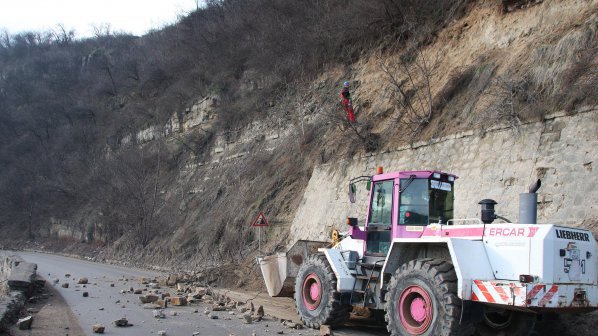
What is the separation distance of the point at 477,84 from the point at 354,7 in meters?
9.94

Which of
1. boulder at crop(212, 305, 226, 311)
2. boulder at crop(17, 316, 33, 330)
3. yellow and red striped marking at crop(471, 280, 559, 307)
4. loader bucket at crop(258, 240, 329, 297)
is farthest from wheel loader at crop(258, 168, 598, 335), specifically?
boulder at crop(17, 316, 33, 330)

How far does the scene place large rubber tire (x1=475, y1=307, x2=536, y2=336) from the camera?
7527mm

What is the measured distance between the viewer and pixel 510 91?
1254cm

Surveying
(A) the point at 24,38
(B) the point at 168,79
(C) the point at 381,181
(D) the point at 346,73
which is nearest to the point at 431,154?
(C) the point at 381,181

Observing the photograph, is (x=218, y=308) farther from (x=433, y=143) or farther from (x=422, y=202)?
(x=433, y=143)

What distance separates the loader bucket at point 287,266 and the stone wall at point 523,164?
131cm

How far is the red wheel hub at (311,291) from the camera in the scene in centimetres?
927

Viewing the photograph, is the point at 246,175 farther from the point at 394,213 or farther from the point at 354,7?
the point at 394,213

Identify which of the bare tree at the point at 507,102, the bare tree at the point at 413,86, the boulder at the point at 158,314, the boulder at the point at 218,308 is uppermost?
the bare tree at the point at 413,86

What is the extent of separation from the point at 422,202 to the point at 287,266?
144 inches

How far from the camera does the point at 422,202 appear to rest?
337 inches

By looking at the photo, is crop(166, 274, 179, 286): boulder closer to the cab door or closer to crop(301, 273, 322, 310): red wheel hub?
crop(301, 273, 322, 310): red wheel hub

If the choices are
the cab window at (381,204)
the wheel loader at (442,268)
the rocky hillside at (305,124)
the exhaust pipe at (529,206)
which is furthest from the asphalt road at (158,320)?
the rocky hillside at (305,124)

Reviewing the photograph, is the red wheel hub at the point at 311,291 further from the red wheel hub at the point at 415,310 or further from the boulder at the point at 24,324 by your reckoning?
the boulder at the point at 24,324
